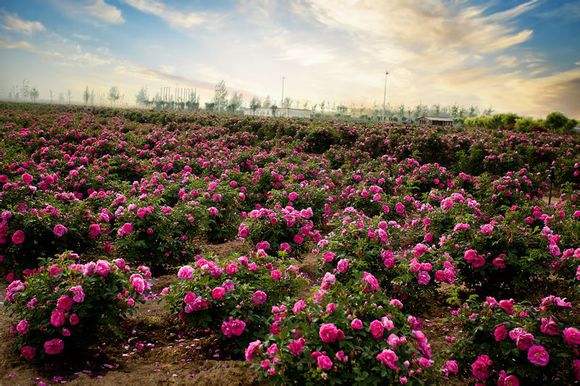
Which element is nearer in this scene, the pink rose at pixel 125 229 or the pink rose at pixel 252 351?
the pink rose at pixel 252 351

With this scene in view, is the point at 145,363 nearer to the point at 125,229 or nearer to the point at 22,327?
the point at 22,327

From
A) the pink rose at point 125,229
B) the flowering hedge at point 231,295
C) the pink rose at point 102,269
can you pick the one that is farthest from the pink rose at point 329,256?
the pink rose at point 125,229

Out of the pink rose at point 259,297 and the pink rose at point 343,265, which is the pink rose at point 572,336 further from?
the pink rose at point 259,297

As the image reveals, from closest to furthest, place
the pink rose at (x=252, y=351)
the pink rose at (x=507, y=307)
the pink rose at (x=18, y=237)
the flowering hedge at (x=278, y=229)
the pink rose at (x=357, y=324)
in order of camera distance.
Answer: the pink rose at (x=357, y=324) → the pink rose at (x=252, y=351) → the pink rose at (x=507, y=307) → the pink rose at (x=18, y=237) → the flowering hedge at (x=278, y=229)

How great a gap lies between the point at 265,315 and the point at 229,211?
4.10 metres

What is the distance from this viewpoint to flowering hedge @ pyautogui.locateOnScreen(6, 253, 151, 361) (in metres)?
3.74

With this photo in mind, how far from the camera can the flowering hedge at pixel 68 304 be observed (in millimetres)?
3742

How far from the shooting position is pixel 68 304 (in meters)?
3.68

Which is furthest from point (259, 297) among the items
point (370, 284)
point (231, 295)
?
point (370, 284)

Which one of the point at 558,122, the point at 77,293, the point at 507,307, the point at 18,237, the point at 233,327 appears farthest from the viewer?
the point at 558,122

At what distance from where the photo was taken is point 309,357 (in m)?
2.92

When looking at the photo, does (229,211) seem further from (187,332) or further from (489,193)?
(489,193)

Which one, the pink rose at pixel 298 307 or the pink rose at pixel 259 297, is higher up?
the pink rose at pixel 298 307

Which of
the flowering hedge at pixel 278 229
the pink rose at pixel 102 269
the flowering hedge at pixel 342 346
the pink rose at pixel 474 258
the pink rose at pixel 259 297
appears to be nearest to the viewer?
the flowering hedge at pixel 342 346
